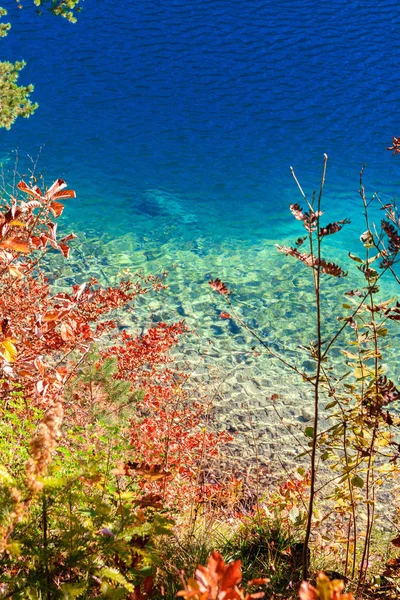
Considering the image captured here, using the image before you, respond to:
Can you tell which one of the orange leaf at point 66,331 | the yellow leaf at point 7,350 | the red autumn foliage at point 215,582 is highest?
the orange leaf at point 66,331

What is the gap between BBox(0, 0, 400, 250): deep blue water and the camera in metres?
9.69

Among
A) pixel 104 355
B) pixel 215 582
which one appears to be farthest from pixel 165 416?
pixel 215 582

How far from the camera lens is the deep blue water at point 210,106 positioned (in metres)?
9.69

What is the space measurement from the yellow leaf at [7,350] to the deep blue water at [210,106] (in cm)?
636

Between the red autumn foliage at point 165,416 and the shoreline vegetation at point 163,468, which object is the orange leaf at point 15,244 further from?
the red autumn foliage at point 165,416

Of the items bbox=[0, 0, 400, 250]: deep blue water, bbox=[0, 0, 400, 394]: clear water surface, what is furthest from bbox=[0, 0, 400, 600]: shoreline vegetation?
bbox=[0, 0, 400, 250]: deep blue water

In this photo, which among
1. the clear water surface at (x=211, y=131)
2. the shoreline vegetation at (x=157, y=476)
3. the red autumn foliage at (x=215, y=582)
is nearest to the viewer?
the red autumn foliage at (x=215, y=582)

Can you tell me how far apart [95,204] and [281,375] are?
468 cm

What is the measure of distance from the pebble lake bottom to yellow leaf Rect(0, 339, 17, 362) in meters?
2.79

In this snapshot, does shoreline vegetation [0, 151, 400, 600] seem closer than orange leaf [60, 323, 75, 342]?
Yes

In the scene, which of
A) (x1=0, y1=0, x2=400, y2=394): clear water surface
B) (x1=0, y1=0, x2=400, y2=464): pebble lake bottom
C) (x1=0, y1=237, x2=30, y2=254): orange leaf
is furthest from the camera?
(x1=0, y1=0, x2=400, y2=394): clear water surface

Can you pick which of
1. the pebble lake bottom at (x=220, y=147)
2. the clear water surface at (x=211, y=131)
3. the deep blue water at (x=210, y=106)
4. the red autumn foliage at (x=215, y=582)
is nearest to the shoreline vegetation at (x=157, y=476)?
the red autumn foliage at (x=215, y=582)

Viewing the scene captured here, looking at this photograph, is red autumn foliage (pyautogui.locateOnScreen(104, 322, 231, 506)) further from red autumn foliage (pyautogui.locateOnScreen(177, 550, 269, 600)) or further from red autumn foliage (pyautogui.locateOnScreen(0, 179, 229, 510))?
red autumn foliage (pyautogui.locateOnScreen(177, 550, 269, 600))

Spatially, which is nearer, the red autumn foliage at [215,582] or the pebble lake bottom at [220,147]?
the red autumn foliage at [215,582]
